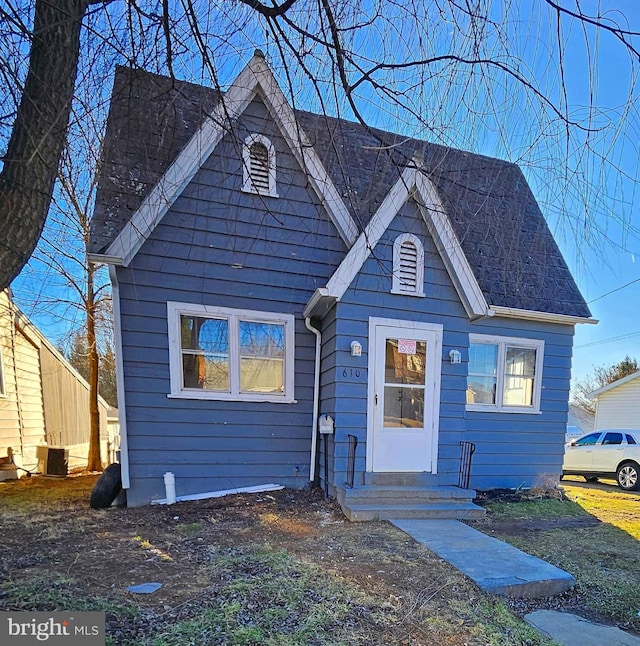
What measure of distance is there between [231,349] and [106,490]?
7.68ft

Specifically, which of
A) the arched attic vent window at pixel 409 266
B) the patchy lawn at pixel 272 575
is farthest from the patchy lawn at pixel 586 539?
the arched attic vent window at pixel 409 266

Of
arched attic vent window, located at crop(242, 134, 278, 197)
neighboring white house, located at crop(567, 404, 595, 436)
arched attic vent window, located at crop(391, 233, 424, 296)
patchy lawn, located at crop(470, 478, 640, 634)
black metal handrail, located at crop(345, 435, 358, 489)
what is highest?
arched attic vent window, located at crop(242, 134, 278, 197)

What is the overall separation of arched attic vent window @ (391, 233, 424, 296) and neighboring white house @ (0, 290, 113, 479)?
6899 millimetres

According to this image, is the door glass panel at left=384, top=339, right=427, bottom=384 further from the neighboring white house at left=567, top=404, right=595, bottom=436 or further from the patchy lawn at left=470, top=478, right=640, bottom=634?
the neighboring white house at left=567, top=404, right=595, bottom=436

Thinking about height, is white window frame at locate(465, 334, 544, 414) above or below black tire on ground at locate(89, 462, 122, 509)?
above

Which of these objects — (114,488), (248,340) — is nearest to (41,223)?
(248,340)

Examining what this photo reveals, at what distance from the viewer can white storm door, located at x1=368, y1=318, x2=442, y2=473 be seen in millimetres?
5266

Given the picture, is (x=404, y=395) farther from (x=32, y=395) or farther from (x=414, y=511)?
(x=32, y=395)

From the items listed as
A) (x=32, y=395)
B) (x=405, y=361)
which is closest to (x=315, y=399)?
(x=405, y=361)

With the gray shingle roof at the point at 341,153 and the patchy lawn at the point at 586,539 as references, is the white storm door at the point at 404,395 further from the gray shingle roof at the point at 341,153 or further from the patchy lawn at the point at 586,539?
the gray shingle roof at the point at 341,153

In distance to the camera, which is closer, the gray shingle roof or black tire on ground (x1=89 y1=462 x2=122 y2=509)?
the gray shingle roof

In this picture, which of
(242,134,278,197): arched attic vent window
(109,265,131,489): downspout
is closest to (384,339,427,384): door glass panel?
(242,134,278,197): arched attic vent window

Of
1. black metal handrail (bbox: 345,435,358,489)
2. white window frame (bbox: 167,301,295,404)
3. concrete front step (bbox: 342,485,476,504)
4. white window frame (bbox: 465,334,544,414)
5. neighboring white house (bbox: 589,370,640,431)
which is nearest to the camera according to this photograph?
concrete front step (bbox: 342,485,476,504)

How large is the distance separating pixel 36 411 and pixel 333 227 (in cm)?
909
